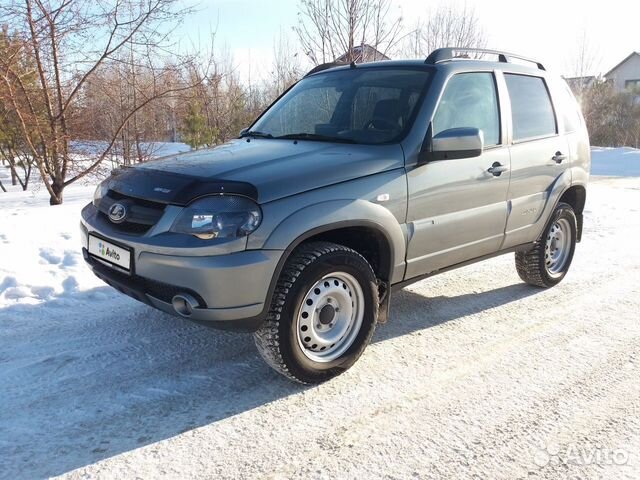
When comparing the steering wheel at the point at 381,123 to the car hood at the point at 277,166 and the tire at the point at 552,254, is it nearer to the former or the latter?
the car hood at the point at 277,166

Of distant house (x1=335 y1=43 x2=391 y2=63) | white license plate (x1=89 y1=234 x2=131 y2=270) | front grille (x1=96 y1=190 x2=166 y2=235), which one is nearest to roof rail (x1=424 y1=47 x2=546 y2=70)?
front grille (x1=96 y1=190 x2=166 y2=235)

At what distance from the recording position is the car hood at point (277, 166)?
2873 millimetres

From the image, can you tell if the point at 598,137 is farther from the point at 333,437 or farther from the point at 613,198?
the point at 333,437

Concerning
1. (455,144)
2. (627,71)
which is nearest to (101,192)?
(455,144)

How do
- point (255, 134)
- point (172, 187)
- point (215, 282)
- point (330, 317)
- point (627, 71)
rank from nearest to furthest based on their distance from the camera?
point (215, 282)
point (172, 187)
point (330, 317)
point (255, 134)
point (627, 71)

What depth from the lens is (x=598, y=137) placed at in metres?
35.0

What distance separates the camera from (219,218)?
109 inches

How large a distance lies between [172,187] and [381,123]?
157 centimetres

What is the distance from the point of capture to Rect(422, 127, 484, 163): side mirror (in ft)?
11.2

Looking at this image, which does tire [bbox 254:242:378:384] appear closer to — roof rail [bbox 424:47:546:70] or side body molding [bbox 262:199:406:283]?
side body molding [bbox 262:199:406:283]

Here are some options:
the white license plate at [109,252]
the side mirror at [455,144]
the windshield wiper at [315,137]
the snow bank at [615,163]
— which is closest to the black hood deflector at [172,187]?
the white license plate at [109,252]

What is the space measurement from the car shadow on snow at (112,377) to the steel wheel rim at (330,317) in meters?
0.27

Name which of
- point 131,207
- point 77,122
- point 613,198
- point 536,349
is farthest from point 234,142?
point 613,198

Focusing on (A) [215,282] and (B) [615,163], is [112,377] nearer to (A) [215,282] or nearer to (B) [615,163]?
(A) [215,282]
